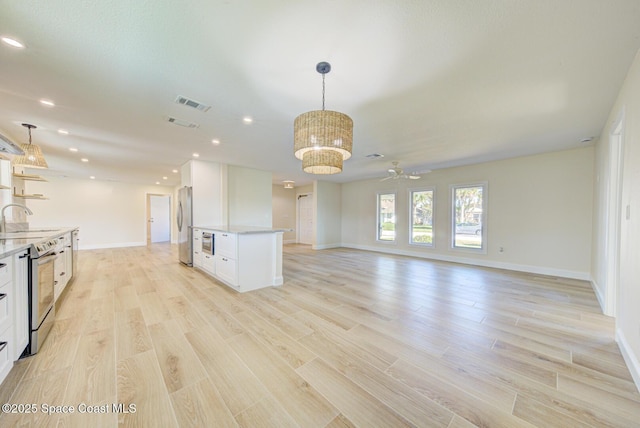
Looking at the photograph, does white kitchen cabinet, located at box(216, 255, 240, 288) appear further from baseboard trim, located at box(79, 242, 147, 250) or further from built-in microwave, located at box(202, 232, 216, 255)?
baseboard trim, located at box(79, 242, 147, 250)

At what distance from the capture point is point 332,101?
8.64ft

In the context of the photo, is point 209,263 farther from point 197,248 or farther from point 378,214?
point 378,214

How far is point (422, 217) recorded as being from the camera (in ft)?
22.5

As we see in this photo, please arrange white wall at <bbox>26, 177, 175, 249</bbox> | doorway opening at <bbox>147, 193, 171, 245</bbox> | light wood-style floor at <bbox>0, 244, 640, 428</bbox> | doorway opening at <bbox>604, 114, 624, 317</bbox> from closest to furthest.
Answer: light wood-style floor at <bbox>0, 244, 640, 428</bbox>, doorway opening at <bbox>604, 114, 624, 317</bbox>, white wall at <bbox>26, 177, 175, 249</bbox>, doorway opening at <bbox>147, 193, 171, 245</bbox>

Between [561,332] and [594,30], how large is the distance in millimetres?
2763

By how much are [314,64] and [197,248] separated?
14.8ft

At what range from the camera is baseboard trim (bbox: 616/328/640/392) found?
169 cm

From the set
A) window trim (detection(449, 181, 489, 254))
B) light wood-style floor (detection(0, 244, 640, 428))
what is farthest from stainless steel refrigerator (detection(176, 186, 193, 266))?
window trim (detection(449, 181, 489, 254))

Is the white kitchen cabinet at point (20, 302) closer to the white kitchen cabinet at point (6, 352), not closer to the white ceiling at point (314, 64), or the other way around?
the white kitchen cabinet at point (6, 352)

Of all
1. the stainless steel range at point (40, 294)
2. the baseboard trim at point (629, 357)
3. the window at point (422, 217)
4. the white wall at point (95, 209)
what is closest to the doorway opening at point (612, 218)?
the baseboard trim at point (629, 357)

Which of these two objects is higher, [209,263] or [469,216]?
[469,216]

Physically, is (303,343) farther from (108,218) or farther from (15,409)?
(108,218)

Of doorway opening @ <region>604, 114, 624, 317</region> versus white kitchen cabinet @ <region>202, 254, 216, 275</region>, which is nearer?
doorway opening @ <region>604, 114, 624, 317</region>

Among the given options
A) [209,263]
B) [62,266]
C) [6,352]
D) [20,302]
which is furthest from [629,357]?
[62,266]
